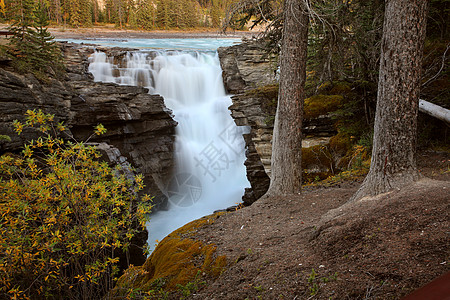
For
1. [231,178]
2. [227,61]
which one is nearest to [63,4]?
[227,61]

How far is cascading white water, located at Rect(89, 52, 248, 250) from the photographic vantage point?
18214mm

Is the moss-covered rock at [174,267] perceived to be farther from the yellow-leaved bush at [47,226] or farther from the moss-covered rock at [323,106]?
the moss-covered rock at [323,106]

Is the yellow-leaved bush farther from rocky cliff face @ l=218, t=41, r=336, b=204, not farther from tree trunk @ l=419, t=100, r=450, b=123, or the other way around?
tree trunk @ l=419, t=100, r=450, b=123

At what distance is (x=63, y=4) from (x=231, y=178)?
4175cm

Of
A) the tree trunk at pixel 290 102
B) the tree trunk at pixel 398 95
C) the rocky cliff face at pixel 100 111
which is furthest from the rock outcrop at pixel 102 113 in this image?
the tree trunk at pixel 398 95

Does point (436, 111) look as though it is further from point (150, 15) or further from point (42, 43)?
point (150, 15)

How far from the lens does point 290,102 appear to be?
689 centimetres

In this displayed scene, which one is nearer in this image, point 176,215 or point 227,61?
point 176,215

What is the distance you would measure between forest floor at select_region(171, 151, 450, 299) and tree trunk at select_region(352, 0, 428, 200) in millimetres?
362

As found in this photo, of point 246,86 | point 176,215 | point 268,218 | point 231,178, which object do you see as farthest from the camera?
point 246,86

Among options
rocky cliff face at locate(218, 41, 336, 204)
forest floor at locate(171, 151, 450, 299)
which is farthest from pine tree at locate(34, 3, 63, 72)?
forest floor at locate(171, 151, 450, 299)

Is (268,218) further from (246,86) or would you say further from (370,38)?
(246,86)

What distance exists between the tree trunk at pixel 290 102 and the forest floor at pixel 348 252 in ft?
4.84

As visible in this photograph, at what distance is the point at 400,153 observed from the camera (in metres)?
4.71
